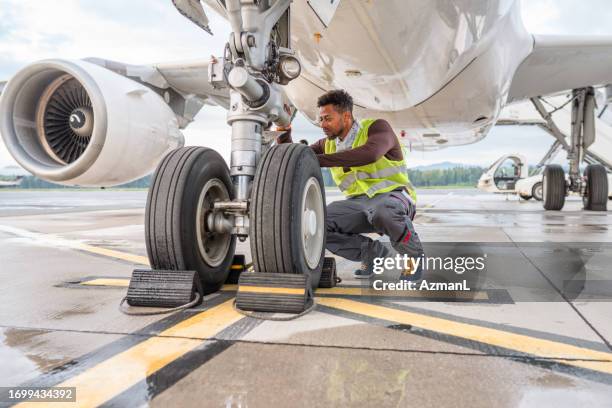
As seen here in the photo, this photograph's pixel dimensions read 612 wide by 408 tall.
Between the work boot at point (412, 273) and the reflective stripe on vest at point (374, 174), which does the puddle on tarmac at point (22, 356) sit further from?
the reflective stripe on vest at point (374, 174)

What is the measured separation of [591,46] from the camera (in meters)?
5.94

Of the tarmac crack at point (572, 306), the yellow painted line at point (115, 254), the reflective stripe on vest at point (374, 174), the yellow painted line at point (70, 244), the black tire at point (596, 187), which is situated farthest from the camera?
the black tire at point (596, 187)

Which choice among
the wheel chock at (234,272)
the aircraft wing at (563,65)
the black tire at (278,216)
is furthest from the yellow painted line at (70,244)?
the aircraft wing at (563,65)

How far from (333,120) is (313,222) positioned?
0.74m

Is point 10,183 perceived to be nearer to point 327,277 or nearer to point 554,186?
point 554,186

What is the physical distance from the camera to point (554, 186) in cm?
929

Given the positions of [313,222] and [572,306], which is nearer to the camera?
[572,306]

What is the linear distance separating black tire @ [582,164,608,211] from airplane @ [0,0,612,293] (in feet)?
5.36

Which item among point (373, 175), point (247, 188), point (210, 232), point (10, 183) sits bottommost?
point (210, 232)

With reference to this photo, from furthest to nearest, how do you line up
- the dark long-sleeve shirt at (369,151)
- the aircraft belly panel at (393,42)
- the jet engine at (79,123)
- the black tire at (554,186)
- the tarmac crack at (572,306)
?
the black tire at (554,186) → the jet engine at (79,123) → the aircraft belly panel at (393,42) → the dark long-sleeve shirt at (369,151) → the tarmac crack at (572,306)

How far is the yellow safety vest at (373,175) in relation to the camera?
2.86 m

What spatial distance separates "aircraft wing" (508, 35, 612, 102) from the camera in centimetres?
591

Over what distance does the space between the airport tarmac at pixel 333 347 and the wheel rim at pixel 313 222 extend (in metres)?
0.21

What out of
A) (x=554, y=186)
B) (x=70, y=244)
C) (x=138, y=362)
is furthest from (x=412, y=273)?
(x=554, y=186)
